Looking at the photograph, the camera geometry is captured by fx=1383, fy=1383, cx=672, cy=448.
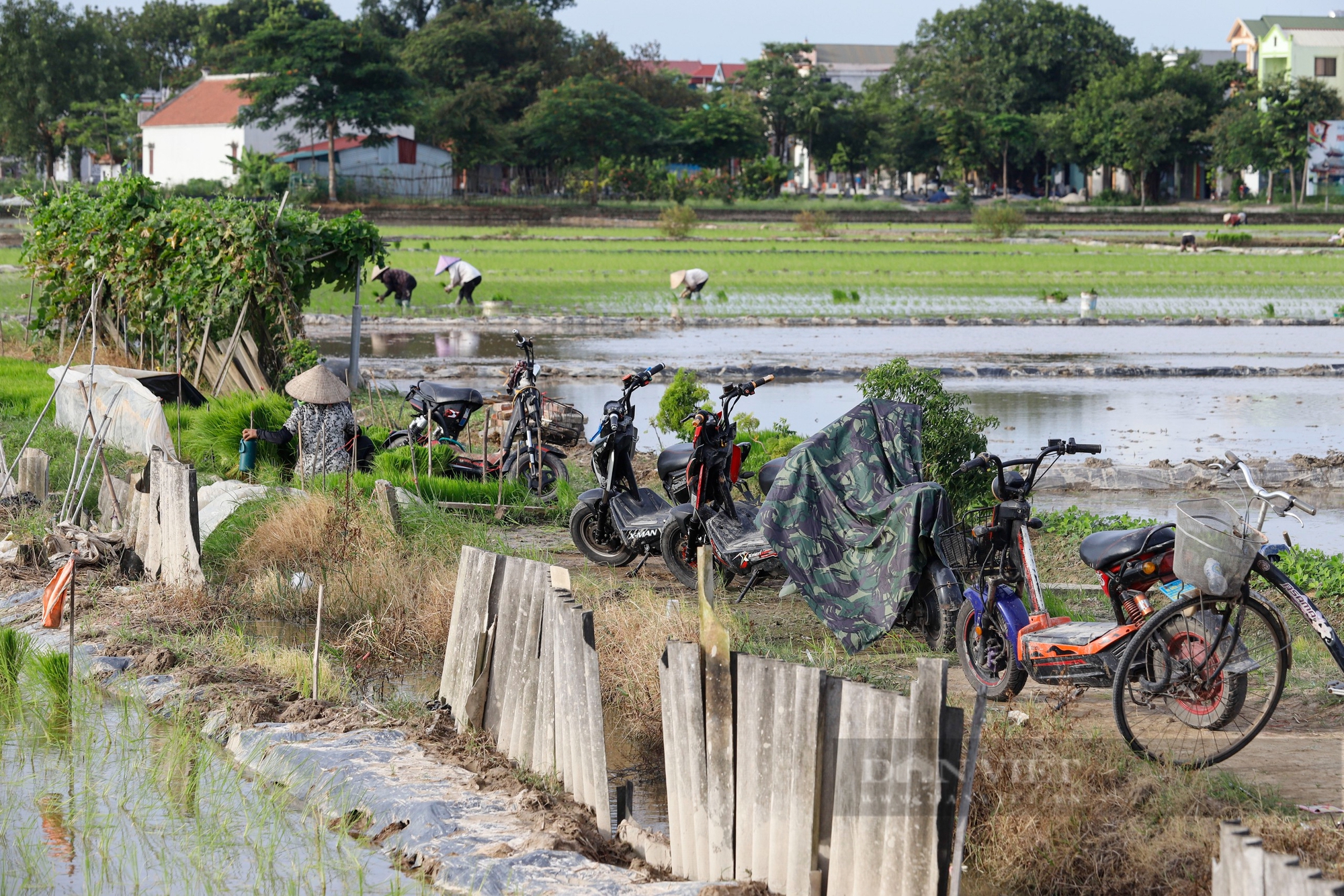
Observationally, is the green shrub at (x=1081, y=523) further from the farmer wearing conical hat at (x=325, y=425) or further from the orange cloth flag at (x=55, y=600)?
the orange cloth flag at (x=55, y=600)

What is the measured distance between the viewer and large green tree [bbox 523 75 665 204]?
58.7m

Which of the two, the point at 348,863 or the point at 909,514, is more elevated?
the point at 909,514

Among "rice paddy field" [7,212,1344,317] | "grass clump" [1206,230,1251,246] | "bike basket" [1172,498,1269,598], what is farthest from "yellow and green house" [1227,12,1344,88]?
"bike basket" [1172,498,1269,598]

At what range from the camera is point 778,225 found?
54781 millimetres

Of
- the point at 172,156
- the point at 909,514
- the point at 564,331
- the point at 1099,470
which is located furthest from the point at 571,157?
the point at 909,514

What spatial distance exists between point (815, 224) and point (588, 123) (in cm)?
1322

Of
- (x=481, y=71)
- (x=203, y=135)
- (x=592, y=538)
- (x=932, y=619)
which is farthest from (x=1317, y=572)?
(x=481, y=71)

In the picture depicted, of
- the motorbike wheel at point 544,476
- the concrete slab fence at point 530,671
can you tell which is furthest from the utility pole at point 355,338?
the concrete slab fence at point 530,671

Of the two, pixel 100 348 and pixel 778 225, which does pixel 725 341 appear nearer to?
pixel 100 348

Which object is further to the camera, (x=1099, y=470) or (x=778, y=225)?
(x=778, y=225)

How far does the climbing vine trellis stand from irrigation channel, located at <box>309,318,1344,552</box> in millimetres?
2471

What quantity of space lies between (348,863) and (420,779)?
0.49 metres

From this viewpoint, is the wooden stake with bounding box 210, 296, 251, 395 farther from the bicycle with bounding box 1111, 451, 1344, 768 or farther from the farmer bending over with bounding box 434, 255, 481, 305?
the farmer bending over with bounding box 434, 255, 481, 305

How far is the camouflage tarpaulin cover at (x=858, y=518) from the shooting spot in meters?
6.02
